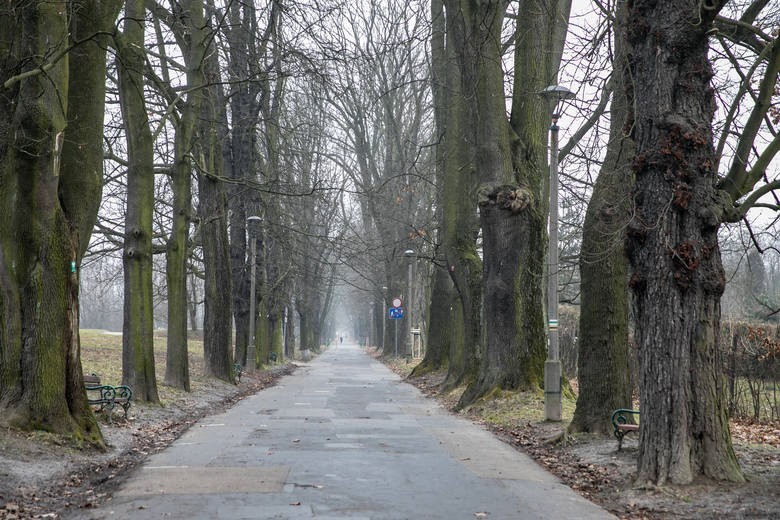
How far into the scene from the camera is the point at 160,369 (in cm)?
2997

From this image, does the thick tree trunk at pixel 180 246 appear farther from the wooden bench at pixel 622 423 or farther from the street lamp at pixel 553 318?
the wooden bench at pixel 622 423

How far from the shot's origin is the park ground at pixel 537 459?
7.78 metres

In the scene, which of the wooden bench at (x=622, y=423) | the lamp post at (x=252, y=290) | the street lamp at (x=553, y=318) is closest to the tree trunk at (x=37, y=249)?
the wooden bench at (x=622, y=423)

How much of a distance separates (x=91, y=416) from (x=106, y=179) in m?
11.0

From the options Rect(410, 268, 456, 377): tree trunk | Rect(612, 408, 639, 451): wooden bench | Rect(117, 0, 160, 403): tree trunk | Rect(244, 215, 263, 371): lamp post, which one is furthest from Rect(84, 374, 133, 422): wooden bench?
Rect(410, 268, 456, 377): tree trunk

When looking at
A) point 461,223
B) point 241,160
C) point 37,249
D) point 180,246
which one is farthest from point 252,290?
point 37,249

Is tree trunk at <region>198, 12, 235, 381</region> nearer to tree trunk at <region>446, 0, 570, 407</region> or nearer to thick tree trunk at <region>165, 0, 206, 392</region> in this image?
thick tree trunk at <region>165, 0, 206, 392</region>

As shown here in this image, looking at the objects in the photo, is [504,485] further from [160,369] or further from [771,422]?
[160,369]

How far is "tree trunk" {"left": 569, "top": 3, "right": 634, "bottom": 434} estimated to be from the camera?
12.1m

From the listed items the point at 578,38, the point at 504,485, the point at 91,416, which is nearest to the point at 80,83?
the point at 91,416

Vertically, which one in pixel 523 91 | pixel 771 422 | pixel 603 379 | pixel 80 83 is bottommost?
pixel 771 422

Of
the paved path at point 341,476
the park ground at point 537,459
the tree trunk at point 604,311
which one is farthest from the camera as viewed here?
the tree trunk at point 604,311

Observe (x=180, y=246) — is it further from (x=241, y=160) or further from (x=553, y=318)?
(x=241, y=160)

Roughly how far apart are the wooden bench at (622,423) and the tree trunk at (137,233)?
8782 mm
